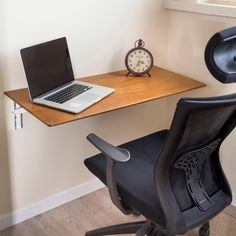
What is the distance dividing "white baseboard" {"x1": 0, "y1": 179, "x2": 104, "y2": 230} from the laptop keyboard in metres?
0.72

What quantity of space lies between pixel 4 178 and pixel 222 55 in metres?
1.29

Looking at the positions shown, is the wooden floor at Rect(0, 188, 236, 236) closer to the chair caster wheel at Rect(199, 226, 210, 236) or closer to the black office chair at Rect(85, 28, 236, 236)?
the chair caster wheel at Rect(199, 226, 210, 236)

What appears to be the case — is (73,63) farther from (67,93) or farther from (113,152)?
(113,152)

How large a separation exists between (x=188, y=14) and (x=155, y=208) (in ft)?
4.15

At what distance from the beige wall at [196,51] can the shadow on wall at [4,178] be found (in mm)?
1112

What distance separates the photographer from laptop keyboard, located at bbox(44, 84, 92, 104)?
1.75 metres

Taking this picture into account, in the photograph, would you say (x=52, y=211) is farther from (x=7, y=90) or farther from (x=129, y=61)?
(x=129, y=61)

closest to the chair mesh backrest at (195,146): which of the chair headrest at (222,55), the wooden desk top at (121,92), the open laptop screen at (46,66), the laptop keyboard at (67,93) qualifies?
the chair headrest at (222,55)

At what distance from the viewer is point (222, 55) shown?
1.33 metres

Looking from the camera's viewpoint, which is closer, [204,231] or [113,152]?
[113,152]

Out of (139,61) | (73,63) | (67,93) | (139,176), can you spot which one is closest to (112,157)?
(139,176)

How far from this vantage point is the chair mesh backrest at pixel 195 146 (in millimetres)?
1212

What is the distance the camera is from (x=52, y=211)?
2229mm

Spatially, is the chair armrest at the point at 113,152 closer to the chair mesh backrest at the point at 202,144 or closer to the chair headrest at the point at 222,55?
the chair mesh backrest at the point at 202,144
